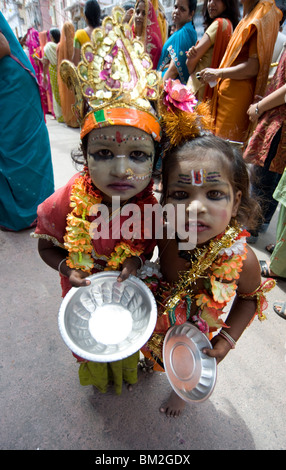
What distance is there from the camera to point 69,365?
1453 mm

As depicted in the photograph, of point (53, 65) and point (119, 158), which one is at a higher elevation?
point (53, 65)

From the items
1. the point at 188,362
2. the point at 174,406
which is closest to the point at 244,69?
the point at 188,362

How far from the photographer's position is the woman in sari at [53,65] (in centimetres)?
602

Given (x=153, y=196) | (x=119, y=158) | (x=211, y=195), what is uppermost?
(x=119, y=158)

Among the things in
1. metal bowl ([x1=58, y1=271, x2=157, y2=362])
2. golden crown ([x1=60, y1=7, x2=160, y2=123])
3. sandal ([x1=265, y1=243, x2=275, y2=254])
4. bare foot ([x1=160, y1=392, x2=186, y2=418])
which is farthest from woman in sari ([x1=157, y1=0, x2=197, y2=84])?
bare foot ([x1=160, y1=392, x2=186, y2=418])

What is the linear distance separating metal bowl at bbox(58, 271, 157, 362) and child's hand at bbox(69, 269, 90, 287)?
30 millimetres

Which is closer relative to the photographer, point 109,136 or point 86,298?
point 109,136

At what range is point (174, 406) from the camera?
4.12ft

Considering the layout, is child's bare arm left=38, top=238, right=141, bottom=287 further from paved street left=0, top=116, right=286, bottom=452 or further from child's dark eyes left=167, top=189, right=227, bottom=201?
paved street left=0, top=116, right=286, bottom=452

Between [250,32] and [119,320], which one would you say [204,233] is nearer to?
[119,320]

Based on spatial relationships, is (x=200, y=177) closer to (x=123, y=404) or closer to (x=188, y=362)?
(x=188, y=362)

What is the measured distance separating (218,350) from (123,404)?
61 cm

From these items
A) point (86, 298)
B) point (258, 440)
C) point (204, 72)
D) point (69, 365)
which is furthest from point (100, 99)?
point (204, 72)
